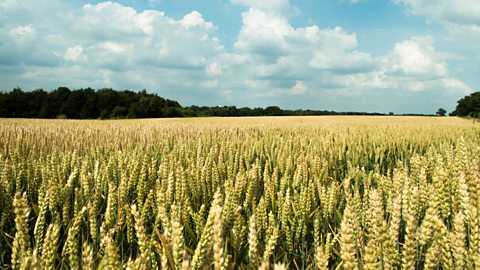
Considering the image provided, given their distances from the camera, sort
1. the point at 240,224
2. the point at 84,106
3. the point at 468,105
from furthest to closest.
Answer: the point at 468,105
the point at 84,106
the point at 240,224

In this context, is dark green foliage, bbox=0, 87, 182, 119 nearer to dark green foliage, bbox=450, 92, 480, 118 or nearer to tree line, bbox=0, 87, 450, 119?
tree line, bbox=0, 87, 450, 119

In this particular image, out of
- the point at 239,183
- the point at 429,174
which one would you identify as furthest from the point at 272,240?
the point at 429,174

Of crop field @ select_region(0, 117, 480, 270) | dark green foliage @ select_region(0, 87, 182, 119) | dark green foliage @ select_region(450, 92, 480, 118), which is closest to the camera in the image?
crop field @ select_region(0, 117, 480, 270)

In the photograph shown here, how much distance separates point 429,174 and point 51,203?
9.23ft

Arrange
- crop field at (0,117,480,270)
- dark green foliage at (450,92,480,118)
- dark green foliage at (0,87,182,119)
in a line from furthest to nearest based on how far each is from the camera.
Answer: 1. dark green foliage at (450,92,480,118)
2. dark green foliage at (0,87,182,119)
3. crop field at (0,117,480,270)

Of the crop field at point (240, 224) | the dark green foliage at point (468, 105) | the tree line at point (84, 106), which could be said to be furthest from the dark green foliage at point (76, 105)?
the dark green foliage at point (468, 105)

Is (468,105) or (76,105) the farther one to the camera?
(468,105)

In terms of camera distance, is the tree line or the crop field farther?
the tree line

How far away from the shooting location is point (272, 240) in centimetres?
101

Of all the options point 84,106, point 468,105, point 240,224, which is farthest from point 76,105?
point 468,105

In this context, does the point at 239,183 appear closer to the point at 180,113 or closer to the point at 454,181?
the point at 454,181

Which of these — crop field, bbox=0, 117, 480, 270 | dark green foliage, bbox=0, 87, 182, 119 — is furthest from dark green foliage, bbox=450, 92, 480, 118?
crop field, bbox=0, 117, 480, 270

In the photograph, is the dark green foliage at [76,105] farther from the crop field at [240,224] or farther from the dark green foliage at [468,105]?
the dark green foliage at [468,105]

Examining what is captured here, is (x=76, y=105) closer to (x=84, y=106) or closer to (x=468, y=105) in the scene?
(x=84, y=106)
